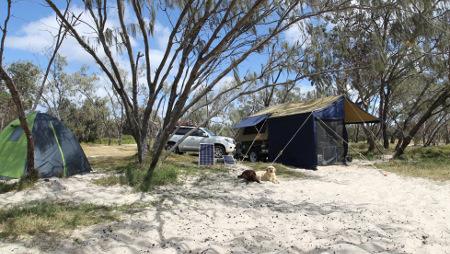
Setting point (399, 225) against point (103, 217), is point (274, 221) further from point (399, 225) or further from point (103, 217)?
point (103, 217)

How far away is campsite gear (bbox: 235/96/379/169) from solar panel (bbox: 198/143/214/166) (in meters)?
2.82

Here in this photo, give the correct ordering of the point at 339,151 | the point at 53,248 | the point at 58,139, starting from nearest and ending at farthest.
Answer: the point at 53,248 → the point at 58,139 → the point at 339,151

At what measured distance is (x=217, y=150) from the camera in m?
17.5

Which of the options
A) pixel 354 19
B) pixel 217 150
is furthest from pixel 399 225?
pixel 217 150

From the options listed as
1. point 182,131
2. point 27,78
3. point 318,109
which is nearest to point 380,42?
point 318,109

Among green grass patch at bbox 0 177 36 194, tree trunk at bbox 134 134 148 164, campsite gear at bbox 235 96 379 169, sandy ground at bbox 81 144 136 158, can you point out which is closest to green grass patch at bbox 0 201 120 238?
green grass patch at bbox 0 177 36 194

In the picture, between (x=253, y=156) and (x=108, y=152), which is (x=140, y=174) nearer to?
(x=253, y=156)

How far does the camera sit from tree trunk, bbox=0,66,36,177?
26.1 feet

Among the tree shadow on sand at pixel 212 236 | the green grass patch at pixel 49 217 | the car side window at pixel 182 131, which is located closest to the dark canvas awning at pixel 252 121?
the car side window at pixel 182 131

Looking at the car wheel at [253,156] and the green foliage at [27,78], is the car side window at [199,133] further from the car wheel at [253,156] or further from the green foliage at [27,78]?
the green foliage at [27,78]

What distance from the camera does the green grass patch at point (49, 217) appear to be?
17.9 ft

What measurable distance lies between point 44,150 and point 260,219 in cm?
512

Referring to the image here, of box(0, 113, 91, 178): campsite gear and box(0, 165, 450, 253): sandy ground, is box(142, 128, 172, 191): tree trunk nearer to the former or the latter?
box(0, 165, 450, 253): sandy ground

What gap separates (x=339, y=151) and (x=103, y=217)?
10.2m
